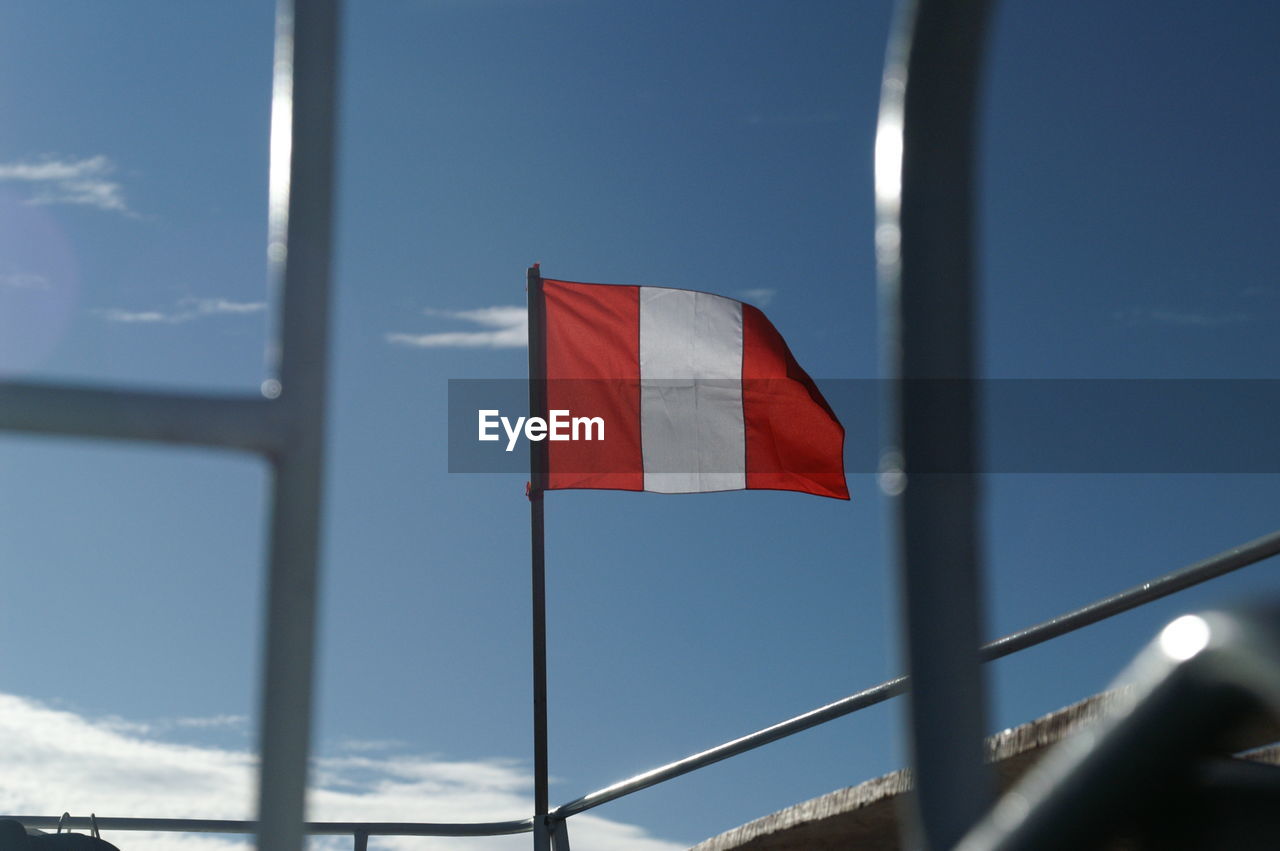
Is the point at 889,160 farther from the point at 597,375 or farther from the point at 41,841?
the point at 597,375

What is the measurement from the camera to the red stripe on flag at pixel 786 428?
618 cm

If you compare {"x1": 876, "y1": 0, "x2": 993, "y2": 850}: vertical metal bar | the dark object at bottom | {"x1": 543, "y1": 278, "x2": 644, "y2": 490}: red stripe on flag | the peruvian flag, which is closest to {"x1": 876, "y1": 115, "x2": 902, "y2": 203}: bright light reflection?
{"x1": 876, "y1": 0, "x2": 993, "y2": 850}: vertical metal bar

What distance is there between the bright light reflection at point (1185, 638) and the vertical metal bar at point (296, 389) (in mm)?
321

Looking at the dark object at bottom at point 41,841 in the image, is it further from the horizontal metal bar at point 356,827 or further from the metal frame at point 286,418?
the horizontal metal bar at point 356,827

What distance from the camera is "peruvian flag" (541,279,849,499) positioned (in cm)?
602

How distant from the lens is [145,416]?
16.2 inches

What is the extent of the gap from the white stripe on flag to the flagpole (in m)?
0.56

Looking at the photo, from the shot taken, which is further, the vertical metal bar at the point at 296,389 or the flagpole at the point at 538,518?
the flagpole at the point at 538,518

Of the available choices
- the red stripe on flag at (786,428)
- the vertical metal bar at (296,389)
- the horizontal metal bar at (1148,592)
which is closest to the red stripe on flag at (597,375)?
the red stripe on flag at (786,428)

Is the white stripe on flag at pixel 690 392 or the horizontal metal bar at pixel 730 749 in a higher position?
the white stripe on flag at pixel 690 392

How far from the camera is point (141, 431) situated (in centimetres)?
41

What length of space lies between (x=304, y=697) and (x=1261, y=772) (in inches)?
13.0

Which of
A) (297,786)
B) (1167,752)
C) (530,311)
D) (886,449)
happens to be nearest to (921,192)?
(886,449)

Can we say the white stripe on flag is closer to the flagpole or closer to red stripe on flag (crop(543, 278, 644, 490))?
red stripe on flag (crop(543, 278, 644, 490))
